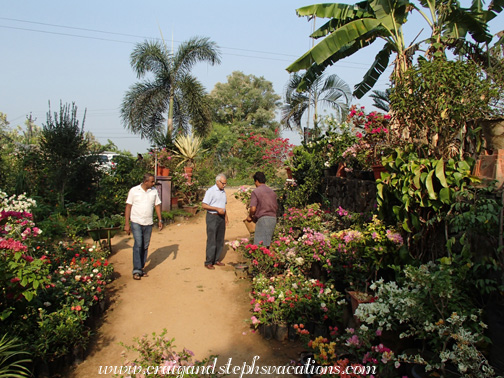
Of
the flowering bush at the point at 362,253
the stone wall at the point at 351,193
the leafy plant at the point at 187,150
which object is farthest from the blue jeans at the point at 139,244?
the leafy plant at the point at 187,150

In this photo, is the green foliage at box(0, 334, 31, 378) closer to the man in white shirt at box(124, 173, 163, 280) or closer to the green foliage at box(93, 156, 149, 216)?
the man in white shirt at box(124, 173, 163, 280)

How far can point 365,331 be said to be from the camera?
11.2ft

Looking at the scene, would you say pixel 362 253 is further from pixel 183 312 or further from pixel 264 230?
pixel 183 312

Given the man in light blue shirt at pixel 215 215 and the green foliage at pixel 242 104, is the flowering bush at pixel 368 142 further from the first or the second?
the green foliage at pixel 242 104

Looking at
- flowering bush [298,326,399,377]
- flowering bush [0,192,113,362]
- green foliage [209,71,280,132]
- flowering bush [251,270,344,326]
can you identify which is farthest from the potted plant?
green foliage [209,71,280,132]

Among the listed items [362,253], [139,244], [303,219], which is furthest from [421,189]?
[139,244]

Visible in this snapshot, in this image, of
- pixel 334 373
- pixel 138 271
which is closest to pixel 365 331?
pixel 334 373

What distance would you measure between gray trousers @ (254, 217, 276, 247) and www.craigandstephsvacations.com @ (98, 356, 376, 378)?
2.52m

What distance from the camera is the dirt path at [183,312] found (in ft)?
13.9

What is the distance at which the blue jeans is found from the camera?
Result: 20.5ft

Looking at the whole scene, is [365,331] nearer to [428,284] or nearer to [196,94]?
[428,284]

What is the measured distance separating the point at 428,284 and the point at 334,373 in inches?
42.2

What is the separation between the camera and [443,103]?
382 centimetres

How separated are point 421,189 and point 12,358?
4148 mm
